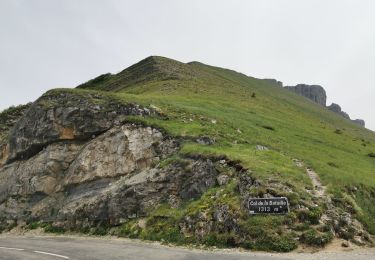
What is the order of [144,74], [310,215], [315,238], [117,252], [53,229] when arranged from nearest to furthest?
[315,238] → [117,252] → [310,215] → [53,229] → [144,74]

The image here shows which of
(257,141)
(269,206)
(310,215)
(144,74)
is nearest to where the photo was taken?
(310,215)

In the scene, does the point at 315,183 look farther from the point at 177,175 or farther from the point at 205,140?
the point at 205,140

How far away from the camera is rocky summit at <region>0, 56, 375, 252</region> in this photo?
24.3m

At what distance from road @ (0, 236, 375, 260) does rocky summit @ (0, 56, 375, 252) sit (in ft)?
5.01

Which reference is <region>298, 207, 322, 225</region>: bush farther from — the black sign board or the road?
the road

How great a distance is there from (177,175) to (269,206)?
9.18 m

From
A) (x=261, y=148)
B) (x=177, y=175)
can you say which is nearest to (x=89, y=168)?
(x=177, y=175)

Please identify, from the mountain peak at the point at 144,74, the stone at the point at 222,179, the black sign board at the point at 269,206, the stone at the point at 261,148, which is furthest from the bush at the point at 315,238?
the mountain peak at the point at 144,74

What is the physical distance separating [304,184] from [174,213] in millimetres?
8448

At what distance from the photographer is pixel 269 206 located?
2422 cm

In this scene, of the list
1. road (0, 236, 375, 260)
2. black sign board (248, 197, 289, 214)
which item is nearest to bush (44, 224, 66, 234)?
road (0, 236, 375, 260)

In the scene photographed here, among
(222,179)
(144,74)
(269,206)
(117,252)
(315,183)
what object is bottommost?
(117,252)

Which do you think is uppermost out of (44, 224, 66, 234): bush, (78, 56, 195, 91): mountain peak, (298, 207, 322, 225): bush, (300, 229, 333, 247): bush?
(78, 56, 195, 91): mountain peak

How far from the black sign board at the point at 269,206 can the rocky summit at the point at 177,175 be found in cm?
17
